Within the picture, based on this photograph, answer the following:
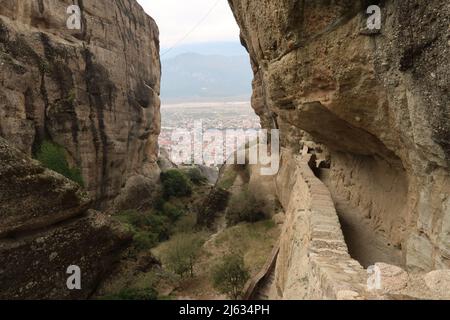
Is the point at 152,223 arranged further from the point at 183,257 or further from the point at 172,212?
the point at 183,257

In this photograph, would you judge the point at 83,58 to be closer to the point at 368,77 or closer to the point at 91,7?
the point at 91,7

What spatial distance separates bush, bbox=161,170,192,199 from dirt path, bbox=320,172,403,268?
21712 mm

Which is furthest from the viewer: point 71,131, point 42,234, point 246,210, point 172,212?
point 172,212

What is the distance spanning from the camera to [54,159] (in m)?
16.9

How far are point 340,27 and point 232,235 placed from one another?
14.6 meters

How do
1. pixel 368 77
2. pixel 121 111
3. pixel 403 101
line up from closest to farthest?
1. pixel 403 101
2. pixel 368 77
3. pixel 121 111

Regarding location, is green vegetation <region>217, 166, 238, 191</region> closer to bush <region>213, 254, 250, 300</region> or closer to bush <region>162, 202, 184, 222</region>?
bush <region>162, 202, 184, 222</region>

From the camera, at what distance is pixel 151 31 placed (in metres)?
28.7

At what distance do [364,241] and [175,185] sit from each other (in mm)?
23416

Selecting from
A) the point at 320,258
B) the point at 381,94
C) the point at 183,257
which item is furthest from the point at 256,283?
the point at 381,94

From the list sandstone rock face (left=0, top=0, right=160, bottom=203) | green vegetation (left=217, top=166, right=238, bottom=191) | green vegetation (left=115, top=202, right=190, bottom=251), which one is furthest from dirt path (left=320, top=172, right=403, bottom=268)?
green vegetation (left=217, top=166, right=238, bottom=191)

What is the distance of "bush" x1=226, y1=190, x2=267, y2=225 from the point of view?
65.7 ft

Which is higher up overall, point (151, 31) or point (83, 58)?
point (151, 31)
